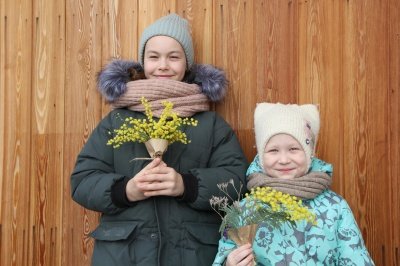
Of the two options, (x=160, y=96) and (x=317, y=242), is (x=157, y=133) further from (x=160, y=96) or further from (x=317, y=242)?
(x=317, y=242)

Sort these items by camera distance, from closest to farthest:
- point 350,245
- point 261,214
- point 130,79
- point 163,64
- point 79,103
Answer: point 261,214
point 350,245
point 163,64
point 130,79
point 79,103

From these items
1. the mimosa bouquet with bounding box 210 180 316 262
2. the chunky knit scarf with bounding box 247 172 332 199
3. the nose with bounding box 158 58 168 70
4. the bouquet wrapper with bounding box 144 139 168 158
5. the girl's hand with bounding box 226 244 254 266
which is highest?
the nose with bounding box 158 58 168 70

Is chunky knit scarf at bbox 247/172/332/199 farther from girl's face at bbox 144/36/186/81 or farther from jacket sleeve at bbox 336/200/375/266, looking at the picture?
girl's face at bbox 144/36/186/81

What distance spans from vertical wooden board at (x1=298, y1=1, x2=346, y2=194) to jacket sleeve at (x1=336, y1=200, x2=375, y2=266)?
1.69 ft

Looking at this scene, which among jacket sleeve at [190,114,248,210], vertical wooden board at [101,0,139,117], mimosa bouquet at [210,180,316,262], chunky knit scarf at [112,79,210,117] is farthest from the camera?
vertical wooden board at [101,0,139,117]

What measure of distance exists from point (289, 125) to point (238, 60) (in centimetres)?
65

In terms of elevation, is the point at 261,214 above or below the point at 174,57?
below

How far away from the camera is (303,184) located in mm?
2016

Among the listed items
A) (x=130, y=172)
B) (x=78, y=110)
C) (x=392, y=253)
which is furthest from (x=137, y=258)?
(x=392, y=253)

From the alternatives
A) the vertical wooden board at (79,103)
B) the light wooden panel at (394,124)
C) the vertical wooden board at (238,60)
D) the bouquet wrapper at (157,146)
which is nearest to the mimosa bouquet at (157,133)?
the bouquet wrapper at (157,146)

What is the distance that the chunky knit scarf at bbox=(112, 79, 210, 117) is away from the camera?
7.50 ft

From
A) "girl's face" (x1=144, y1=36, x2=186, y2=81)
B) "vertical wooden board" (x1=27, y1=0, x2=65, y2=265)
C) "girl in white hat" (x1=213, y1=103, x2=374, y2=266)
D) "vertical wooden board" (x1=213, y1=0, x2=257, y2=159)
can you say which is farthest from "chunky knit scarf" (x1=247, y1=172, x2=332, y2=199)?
"vertical wooden board" (x1=27, y1=0, x2=65, y2=265)

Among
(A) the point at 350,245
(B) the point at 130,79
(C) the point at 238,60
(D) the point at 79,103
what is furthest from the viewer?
(D) the point at 79,103

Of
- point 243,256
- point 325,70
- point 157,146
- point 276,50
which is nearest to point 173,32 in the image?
point 276,50
